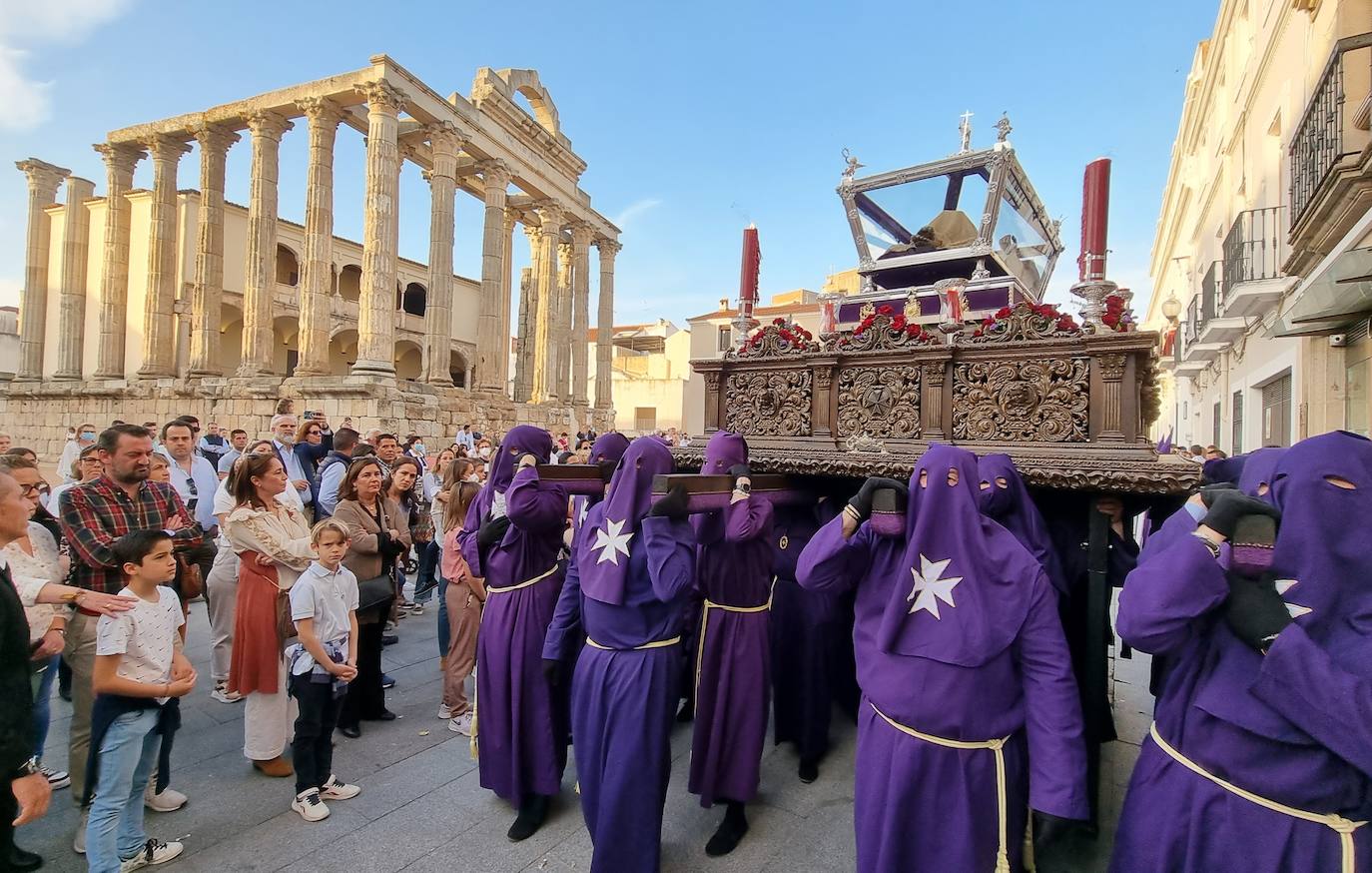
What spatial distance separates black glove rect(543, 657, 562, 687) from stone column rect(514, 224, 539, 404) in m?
23.9

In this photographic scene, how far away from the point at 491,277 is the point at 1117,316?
22.0 m

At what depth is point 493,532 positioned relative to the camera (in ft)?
12.4

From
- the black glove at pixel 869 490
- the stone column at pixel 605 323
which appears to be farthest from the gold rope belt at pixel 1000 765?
the stone column at pixel 605 323

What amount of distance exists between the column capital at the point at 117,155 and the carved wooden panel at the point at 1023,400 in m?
29.7

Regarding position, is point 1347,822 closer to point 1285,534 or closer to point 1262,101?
point 1285,534

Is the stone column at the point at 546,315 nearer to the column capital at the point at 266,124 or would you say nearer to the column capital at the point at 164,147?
the column capital at the point at 266,124

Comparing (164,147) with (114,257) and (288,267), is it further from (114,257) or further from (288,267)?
(288,267)

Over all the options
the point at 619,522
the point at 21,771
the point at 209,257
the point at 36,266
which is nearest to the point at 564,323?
the point at 209,257

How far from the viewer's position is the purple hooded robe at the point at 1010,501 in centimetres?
295


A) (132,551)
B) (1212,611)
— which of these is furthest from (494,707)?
(1212,611)

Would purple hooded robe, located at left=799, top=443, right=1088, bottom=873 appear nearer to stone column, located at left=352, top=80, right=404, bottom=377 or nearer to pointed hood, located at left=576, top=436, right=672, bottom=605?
pointed hood, located at left=576, top=436, right=672, bottom=605

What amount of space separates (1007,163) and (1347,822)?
14.7ft

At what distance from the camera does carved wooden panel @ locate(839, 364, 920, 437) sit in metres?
3.97

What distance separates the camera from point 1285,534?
1735 mm
